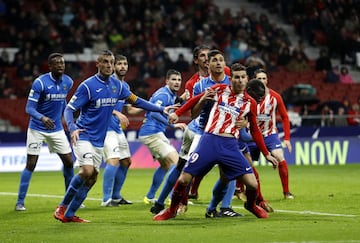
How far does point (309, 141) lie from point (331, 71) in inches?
297

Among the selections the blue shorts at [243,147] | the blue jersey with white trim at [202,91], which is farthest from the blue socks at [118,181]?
the blue jersey with white trim at [202,91]

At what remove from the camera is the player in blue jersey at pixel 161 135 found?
52.6 ft

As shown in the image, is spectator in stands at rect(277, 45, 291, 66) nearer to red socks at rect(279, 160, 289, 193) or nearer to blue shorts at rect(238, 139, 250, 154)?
red socks at rect(279, 160, 289, 193)

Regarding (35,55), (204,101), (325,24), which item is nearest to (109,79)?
(204,101)

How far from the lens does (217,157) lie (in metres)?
12.3

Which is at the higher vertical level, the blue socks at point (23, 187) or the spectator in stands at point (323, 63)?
the spectator in stands at point (323, 63)

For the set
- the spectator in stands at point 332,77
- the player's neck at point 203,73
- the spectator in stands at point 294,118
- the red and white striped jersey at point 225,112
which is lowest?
the spectator in stands at point 294,118

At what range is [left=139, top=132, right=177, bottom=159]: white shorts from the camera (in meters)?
16.1

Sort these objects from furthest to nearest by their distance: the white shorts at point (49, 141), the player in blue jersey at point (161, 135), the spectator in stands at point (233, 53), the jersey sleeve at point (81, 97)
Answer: the spectator in stands at point (233, 53)
the player in blue jersey at point (161, 135)
the white shorts at point (49, 141)
the jersey sleeve at point (81, 97)

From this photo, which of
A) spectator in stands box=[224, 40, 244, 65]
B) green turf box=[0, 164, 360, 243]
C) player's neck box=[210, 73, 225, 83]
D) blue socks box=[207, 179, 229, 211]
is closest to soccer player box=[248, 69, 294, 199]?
green turf box=[0, 164, 360, 243]

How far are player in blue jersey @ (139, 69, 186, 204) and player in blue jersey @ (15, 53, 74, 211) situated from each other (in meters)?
1.55

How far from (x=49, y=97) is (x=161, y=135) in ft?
7.29

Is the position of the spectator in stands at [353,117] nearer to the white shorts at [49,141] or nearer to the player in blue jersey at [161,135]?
the player in blue jersey at [161,135]

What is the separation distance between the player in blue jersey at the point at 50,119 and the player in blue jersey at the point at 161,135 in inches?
61.0
